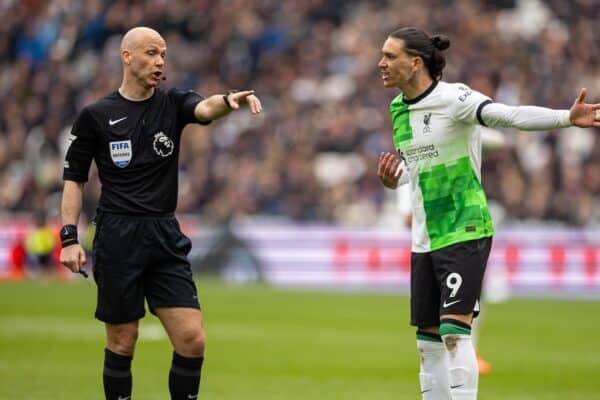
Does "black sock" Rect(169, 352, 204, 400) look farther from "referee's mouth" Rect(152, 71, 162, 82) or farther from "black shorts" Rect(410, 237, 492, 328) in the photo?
"referee's mouth" Rect(152, 71, 162, 82)

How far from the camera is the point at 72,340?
15586 mm

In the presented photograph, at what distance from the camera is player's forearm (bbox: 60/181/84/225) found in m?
8.31

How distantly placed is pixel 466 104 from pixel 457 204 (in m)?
0.66

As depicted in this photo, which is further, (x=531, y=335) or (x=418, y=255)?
(x=531, y=335)

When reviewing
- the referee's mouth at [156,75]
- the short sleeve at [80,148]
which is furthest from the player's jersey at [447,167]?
the short sleeve at [80,148]

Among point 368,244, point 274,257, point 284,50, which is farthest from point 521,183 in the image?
point 284,50

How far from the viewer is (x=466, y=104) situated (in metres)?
8.02

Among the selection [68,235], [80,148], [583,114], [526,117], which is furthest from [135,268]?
[583,114]

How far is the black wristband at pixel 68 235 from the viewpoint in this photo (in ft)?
27.1

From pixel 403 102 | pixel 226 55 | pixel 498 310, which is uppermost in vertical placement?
pixel 226 55

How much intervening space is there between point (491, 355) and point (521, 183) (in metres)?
9.64

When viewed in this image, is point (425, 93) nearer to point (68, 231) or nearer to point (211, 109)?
point (211, 109)

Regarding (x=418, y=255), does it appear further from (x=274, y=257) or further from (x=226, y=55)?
(x=226, y=55)

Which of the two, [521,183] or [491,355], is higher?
[521,183]
